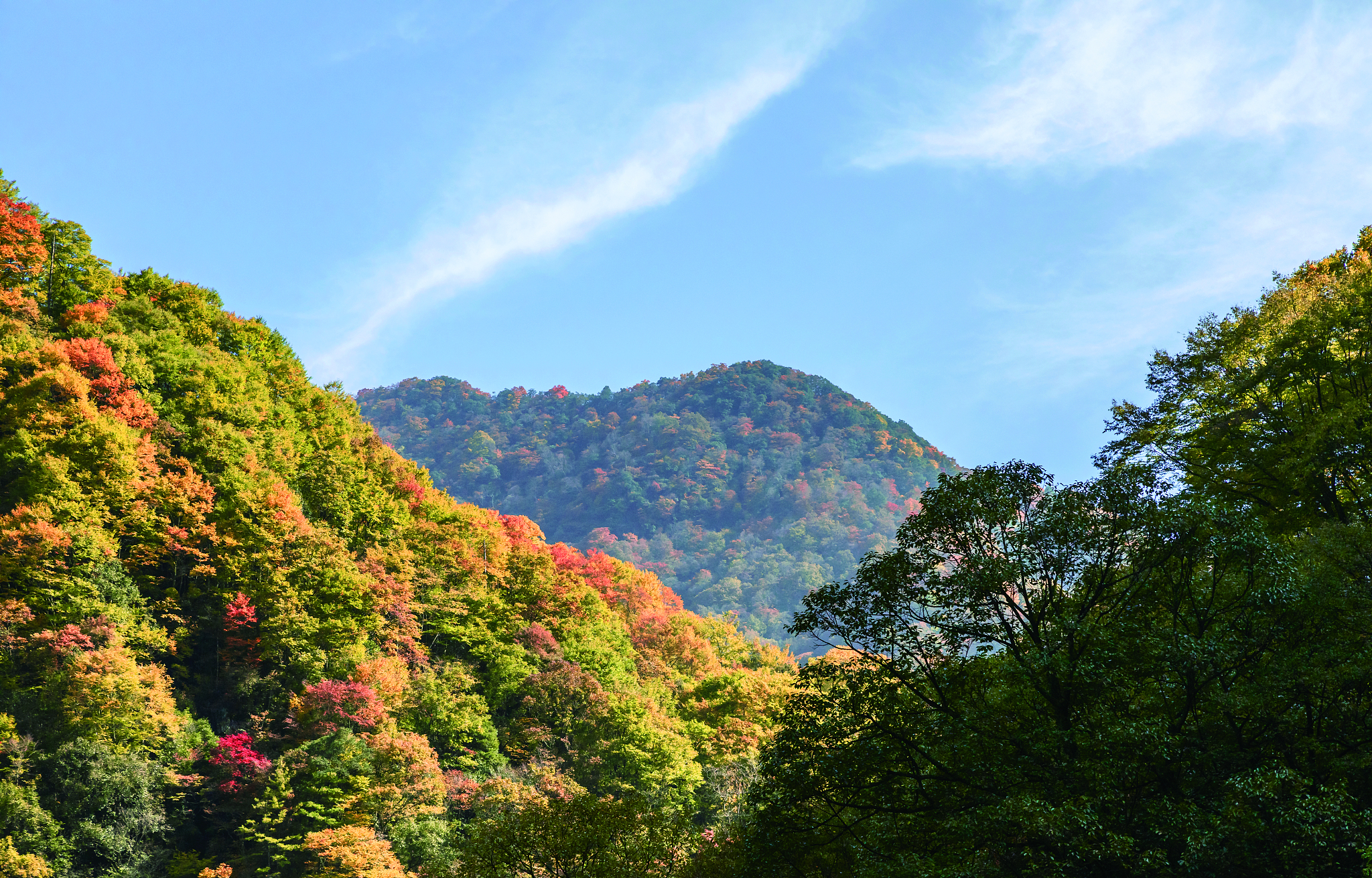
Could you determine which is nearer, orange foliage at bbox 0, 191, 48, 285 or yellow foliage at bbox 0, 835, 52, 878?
yellow foliage at bbox 0, 835, 52, 878

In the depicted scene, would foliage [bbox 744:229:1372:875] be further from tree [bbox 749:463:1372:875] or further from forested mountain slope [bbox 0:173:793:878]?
forested mountain slope [bbox 0:173:793:878]

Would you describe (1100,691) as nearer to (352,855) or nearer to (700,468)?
(352,855)

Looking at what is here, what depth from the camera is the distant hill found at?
469 ft

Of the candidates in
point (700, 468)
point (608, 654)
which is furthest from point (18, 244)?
point (700, 468)

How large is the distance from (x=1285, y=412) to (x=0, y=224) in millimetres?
41503

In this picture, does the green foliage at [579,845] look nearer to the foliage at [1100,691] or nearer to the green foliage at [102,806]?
the foliage at [1100,691]

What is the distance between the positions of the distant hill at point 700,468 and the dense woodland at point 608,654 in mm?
88680

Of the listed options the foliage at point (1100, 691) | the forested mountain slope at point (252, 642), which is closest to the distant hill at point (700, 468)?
the forested mountain slope at point (252, 642)

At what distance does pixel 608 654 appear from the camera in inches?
1625

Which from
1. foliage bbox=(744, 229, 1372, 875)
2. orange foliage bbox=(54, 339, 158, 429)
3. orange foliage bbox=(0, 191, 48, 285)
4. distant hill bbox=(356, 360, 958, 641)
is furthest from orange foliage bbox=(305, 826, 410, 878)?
distant hill bbox=(356, 360, 958, 641)

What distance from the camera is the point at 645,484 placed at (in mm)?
164125

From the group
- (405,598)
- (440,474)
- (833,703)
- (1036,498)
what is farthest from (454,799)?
(440,474)

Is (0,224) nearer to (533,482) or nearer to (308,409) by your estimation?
(308,409)

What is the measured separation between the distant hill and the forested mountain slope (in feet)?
287
